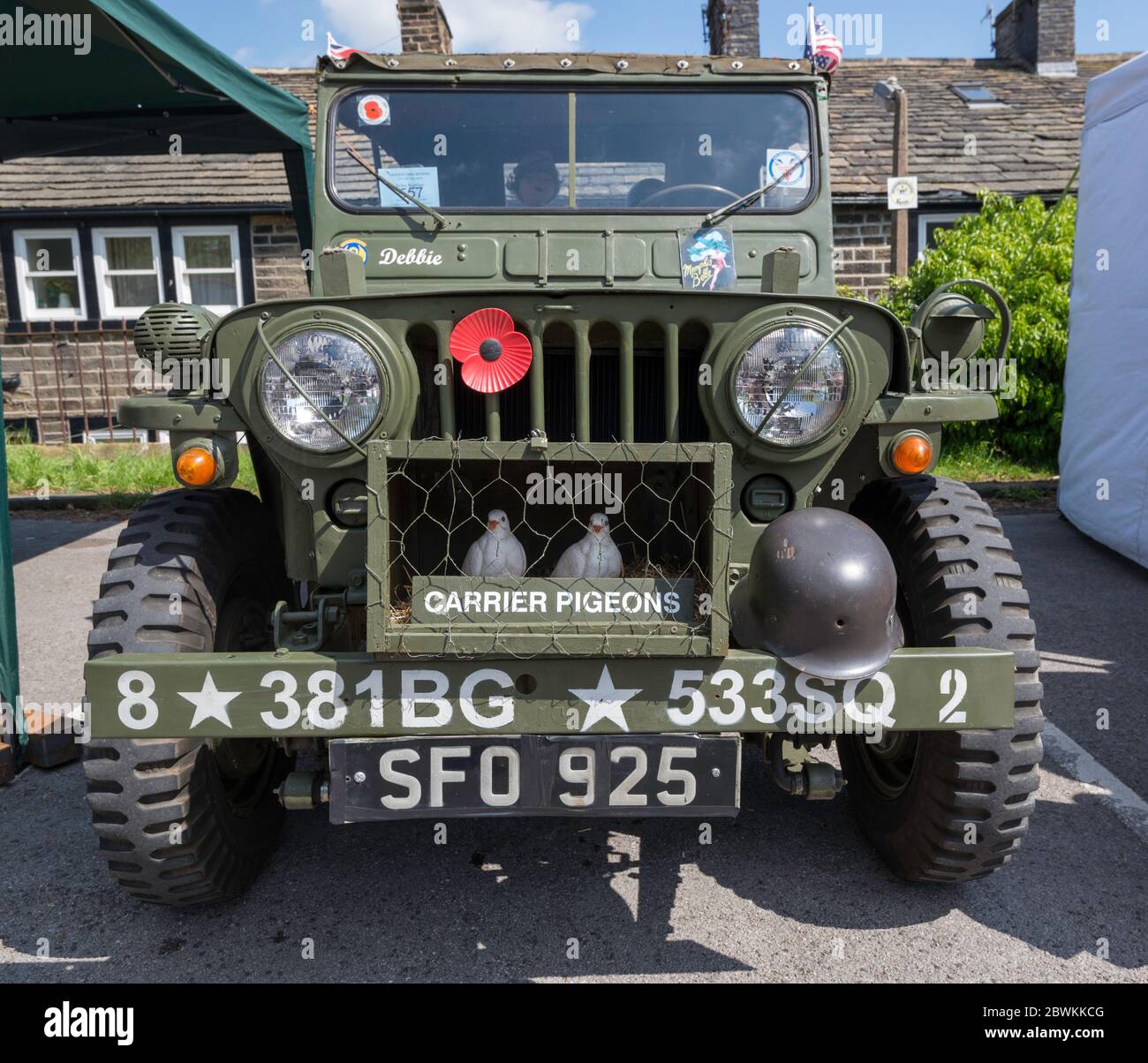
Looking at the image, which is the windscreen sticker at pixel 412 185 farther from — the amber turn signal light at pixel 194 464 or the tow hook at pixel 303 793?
the tow hook at pixel 303 793

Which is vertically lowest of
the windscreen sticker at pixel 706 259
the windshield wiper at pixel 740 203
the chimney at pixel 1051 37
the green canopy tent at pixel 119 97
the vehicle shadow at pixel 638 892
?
the vehicle shadow at pixel 638 892

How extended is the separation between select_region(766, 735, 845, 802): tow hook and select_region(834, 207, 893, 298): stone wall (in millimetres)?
9716

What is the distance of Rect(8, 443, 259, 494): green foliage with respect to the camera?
382 inches

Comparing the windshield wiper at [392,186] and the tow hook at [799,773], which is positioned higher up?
the windshield wiper at [392,186]

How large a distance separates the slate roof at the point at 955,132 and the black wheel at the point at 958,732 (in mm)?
8785

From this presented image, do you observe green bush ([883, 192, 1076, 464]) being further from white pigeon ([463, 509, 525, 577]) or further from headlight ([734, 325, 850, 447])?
white pigeon ([463, 509, 525, 577])

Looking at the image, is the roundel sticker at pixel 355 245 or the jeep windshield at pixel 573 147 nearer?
the roundel sticker at pixel 355 245

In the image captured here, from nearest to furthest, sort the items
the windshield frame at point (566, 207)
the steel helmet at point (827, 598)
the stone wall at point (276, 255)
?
the steel helmet at point (827, 598) → the windshield frame at point (566, 207) → the stone wall at point (276, 255)

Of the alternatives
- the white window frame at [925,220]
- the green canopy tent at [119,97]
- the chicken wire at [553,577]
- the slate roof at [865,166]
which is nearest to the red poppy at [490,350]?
the chicken wire at [553,577]

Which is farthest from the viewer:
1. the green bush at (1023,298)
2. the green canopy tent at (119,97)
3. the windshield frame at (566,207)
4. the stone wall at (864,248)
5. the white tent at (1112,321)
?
the stone wall at (864,248)

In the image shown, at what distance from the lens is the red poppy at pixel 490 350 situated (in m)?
2.44

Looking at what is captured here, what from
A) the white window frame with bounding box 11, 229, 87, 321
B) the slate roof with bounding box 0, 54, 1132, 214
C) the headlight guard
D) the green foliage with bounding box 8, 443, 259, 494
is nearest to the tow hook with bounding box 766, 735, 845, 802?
the headlight guard
